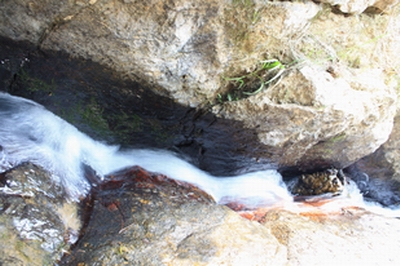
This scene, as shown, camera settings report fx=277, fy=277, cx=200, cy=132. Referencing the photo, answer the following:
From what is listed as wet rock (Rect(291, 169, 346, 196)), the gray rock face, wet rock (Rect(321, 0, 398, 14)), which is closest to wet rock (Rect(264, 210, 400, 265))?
wet rock (Rect(291, 169, 346, 196))

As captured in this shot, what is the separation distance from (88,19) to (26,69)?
3.10 ft

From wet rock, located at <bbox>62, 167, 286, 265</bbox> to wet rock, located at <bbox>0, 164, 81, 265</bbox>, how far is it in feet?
0.46

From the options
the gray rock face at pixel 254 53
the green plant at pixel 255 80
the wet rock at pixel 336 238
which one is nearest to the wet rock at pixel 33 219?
the gray rock face at pixel 254 53

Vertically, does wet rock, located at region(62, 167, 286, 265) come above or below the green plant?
below

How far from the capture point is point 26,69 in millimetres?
2549

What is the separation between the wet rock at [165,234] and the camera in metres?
2.04

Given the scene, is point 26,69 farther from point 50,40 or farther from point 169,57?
point 169,57

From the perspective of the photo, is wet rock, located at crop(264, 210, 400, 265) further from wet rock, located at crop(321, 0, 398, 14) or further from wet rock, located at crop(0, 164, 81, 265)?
wet rock, located at crop(321, 0, 398, 14)

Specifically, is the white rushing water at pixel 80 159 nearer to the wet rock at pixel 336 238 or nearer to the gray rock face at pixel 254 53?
the wet rock at pixel 336 238

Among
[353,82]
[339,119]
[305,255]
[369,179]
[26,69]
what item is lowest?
[305,255]

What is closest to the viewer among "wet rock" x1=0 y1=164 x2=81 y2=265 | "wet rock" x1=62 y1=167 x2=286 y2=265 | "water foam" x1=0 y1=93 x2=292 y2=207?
"wet rock" x1=0 y1=164 x2=81 y2=265

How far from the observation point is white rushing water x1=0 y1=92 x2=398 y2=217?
2725 mm

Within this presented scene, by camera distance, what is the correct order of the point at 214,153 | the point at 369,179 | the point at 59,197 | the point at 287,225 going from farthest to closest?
the point at 369,179 → the point at 214,153 → the point at 287,225 → the point at 59,197

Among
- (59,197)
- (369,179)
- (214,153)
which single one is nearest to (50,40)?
(59,197)
